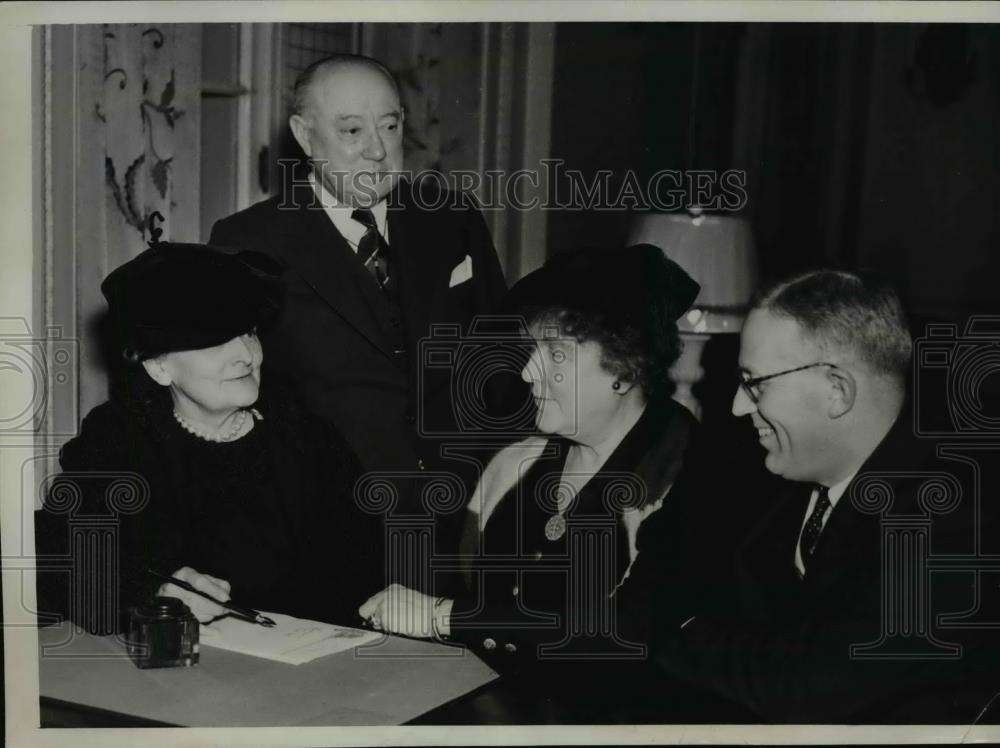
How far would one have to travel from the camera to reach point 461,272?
76.4 inches

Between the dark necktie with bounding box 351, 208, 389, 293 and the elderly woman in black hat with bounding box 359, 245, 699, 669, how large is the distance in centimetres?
24

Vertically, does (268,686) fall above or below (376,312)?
below

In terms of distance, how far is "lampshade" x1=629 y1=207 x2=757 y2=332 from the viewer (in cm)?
189

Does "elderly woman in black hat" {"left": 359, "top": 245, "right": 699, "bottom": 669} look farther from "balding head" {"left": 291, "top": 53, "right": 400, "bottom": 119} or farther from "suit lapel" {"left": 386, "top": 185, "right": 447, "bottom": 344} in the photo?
"balding head" {"left": 291, "top": 53, "right": 400, "bottom": 119}

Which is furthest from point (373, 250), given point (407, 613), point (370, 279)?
point (407, 613)

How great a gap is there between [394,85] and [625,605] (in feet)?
3.38

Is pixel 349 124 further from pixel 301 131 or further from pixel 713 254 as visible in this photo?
pixel 713 254

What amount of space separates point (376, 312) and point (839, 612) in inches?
39.5

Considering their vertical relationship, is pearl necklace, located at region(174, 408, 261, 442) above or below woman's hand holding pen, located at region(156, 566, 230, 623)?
above

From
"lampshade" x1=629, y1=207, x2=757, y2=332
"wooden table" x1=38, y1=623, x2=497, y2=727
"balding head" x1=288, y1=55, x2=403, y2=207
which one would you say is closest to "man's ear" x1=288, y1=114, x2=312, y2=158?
"balding head" x1=288, y1=55, x2=403, y2=207

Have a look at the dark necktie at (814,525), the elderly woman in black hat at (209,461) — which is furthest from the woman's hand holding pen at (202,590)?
the dark necktie at (814,525)

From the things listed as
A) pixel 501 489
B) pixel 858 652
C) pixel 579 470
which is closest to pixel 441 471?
pixel 501 489

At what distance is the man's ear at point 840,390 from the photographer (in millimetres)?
1844

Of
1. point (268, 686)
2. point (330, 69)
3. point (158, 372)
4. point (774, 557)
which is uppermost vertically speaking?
point (330, 69)
